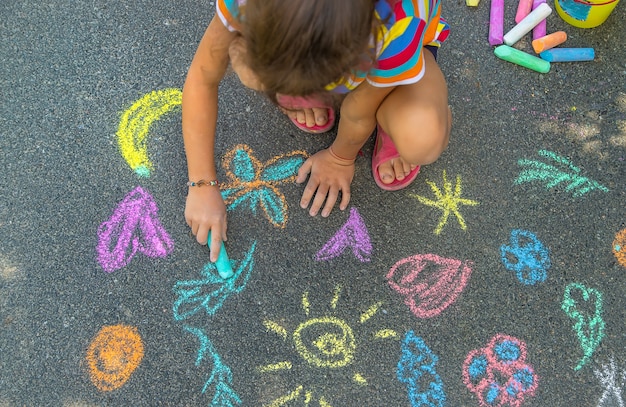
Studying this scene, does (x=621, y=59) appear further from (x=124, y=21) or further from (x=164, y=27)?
(x=124, y=21)

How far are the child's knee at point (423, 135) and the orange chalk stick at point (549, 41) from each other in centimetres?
65

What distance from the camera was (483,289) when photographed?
5.55ft

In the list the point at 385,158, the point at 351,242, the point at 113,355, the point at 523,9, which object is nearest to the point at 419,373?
the point at 351,242

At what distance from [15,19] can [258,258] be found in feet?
4.27

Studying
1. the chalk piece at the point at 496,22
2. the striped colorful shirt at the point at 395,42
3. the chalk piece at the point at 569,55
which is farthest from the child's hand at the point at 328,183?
→ the chalk piece at the point at 569,55

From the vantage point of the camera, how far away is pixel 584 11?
6.37 feet

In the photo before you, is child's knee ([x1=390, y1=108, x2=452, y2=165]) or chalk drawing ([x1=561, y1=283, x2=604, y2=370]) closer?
child's knee ([x1=390, y1=108, x2=452, y2=165])

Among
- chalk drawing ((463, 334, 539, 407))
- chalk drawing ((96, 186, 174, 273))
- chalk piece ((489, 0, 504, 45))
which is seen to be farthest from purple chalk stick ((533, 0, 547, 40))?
chalk drawing ((96, 186, 174, 273))

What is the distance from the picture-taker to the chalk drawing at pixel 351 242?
5.65ft

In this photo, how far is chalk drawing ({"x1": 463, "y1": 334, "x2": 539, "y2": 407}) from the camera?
1.59 metres

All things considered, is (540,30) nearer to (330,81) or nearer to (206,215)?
(330,81)

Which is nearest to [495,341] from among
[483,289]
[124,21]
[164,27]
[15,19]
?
[483,289]

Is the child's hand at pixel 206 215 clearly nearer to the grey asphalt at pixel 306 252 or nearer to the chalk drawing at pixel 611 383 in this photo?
the grey asphalt at pixel 306 252

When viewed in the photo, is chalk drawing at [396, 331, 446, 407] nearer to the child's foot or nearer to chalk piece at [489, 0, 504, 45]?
the child's foot
